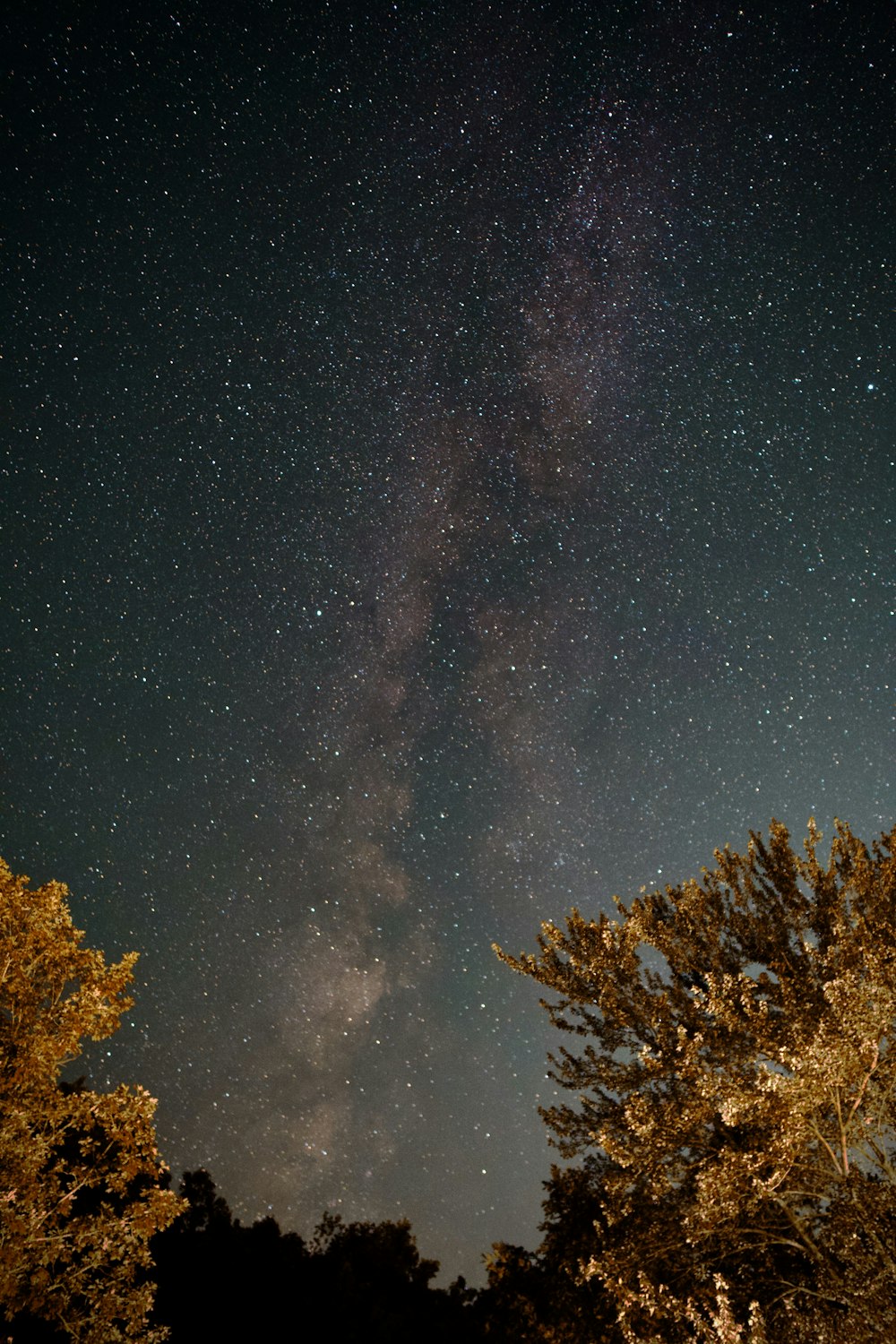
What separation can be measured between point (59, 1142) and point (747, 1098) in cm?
911

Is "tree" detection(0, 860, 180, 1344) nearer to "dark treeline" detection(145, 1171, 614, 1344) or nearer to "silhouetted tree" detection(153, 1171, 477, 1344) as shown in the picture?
"dark treeline" detection(145, 1171, 614, 1344)

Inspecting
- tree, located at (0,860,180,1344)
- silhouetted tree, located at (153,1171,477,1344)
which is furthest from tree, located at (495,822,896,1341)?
silhouetted tree, located at (153,1171,477,1344)

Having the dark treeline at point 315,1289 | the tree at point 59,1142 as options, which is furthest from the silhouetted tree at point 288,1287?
the tree at point 59,1142

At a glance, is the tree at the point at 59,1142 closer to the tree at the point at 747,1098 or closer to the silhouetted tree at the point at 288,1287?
the tree at the point at 747,1098

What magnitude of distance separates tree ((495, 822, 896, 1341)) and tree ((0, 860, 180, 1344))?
6053mm

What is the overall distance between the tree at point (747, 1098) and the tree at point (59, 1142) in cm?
605

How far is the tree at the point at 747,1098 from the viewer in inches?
315

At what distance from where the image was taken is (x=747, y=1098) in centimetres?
807

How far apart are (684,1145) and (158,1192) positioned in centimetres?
732

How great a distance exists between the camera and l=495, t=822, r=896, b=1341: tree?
7996 mm

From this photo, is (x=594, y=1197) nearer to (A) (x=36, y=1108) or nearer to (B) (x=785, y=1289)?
(B) (x=785, y=1289)

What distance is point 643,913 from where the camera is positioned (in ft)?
37.4

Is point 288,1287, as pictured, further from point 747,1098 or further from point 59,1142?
point 747,1098

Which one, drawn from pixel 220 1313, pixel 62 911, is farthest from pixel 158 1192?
pixel 220 1313
